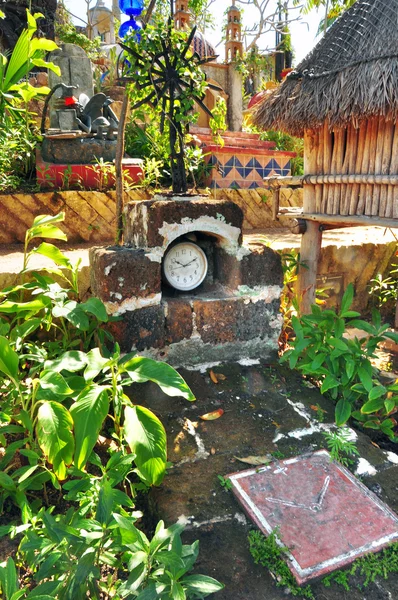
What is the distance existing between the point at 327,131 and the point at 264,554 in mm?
3693

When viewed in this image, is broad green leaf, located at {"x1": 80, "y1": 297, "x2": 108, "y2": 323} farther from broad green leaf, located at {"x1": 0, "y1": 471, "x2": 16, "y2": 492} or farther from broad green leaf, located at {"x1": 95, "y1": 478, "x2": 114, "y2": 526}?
broad green leaf, located at {"x1": 95, "y1": 478, "x2": 114, "y2": 526}

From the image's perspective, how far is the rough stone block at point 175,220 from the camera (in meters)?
2.64

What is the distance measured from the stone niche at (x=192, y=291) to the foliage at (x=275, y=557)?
1.33 metres

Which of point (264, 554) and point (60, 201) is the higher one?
point (60, 201)

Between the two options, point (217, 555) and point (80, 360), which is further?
point (80, 360)

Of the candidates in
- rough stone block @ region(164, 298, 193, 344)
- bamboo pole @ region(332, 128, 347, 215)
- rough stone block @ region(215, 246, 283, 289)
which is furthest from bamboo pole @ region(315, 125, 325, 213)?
rough stone block @ region(164, 298, 193, 344)

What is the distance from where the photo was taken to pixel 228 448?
2.18m

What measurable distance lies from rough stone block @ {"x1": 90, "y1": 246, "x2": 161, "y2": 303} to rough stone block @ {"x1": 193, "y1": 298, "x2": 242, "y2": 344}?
350 millimetres

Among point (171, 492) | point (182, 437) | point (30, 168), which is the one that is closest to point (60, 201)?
point (30, 168)

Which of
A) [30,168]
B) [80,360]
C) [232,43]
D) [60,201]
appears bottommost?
[80,360]

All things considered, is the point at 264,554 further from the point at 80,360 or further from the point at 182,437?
the point at 80,360

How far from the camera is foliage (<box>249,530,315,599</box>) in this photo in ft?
4.87

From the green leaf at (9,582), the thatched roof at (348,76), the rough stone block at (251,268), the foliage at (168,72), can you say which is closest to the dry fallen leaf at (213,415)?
the rough stone block at (251,268)

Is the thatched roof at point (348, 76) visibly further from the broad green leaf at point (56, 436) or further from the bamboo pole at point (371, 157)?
the broad green leaf at point (56, 436)
